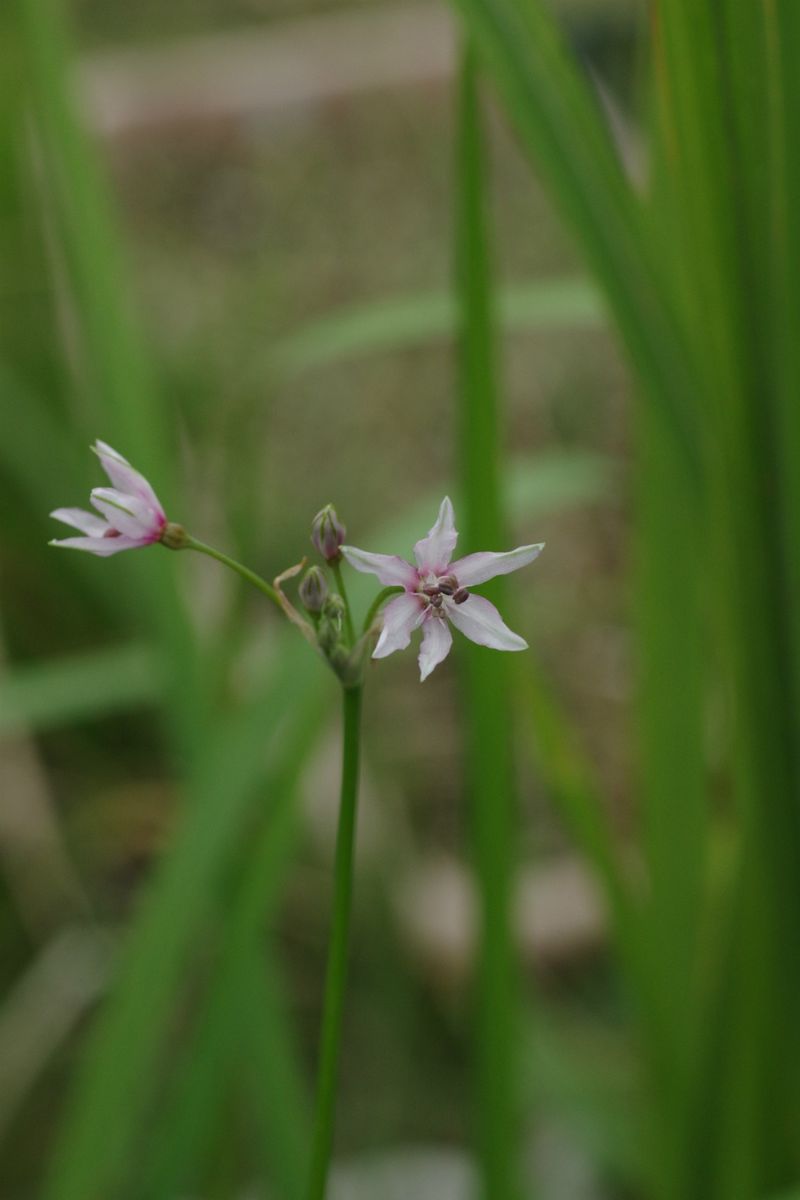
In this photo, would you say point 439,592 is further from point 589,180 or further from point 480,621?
point 589,180

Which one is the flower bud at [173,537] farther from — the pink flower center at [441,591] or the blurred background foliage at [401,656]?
the blurred background foliage at [401,656]

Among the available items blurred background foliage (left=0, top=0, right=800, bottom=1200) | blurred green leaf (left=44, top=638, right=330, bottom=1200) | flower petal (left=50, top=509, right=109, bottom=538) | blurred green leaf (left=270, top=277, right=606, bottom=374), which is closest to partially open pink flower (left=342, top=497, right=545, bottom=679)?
flower petal (left=50, top=509, right=109, bottom=538)

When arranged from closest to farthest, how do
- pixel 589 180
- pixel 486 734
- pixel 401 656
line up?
pixel 589 180
pixel 486 734
pixel 401 656

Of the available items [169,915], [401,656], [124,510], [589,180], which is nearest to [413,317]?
[589,180]

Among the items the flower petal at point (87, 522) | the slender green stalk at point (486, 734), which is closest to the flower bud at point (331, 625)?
the flower petal at point (87, 522)

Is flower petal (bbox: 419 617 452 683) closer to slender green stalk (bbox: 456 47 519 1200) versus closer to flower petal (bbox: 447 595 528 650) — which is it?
flower petal (bbox: 447 595 528 650)

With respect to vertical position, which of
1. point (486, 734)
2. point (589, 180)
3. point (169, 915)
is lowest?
point (169, 915)
